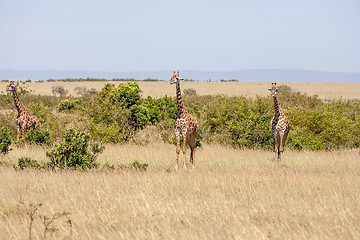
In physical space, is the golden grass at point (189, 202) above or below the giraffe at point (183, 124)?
below

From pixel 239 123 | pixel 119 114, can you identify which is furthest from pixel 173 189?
A: pixel 119 114

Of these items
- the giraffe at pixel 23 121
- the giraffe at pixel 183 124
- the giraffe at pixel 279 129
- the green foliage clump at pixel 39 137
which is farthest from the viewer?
the giraffe at pixel 23 121

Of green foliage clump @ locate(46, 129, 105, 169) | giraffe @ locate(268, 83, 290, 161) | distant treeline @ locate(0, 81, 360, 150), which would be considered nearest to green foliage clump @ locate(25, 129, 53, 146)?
distant treeline @ locate(0, 81, 360, 150)

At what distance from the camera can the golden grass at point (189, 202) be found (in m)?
6.44

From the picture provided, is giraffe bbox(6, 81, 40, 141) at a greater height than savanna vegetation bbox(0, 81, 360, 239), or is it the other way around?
giraffe bbox(6, 81, 40, 141)

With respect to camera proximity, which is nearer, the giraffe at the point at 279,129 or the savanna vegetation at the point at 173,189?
the savanna vegetation at the point at 173,189

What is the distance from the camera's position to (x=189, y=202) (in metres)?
8.11

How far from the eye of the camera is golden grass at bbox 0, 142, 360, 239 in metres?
6.44

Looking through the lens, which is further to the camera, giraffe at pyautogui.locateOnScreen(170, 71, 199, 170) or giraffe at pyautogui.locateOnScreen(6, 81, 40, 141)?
giraffe at pyautogui.locateOnScreen(6, 81, 40, 141)

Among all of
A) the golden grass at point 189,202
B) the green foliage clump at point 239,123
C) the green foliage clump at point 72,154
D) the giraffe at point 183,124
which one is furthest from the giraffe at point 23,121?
the green foliage clump at point 239,123

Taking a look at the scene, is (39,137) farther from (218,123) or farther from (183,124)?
(218,123)

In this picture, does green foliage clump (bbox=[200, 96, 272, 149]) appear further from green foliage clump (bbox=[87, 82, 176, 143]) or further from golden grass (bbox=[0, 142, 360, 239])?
golden grass (bbox=[0, 142, 360, 239])

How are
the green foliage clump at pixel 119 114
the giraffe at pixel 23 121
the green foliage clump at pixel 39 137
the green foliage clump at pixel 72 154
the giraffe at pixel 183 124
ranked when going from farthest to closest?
the green foliage clump at pixel 119 114, the giraffe at pixel 23 121, the green foliage clump at pixel 39 137, the giraffe at pixel 183 124, the green foliage clump at pixel 72 154

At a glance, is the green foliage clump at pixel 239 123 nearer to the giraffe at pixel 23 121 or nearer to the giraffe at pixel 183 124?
the giraffe at pixel 183 124
